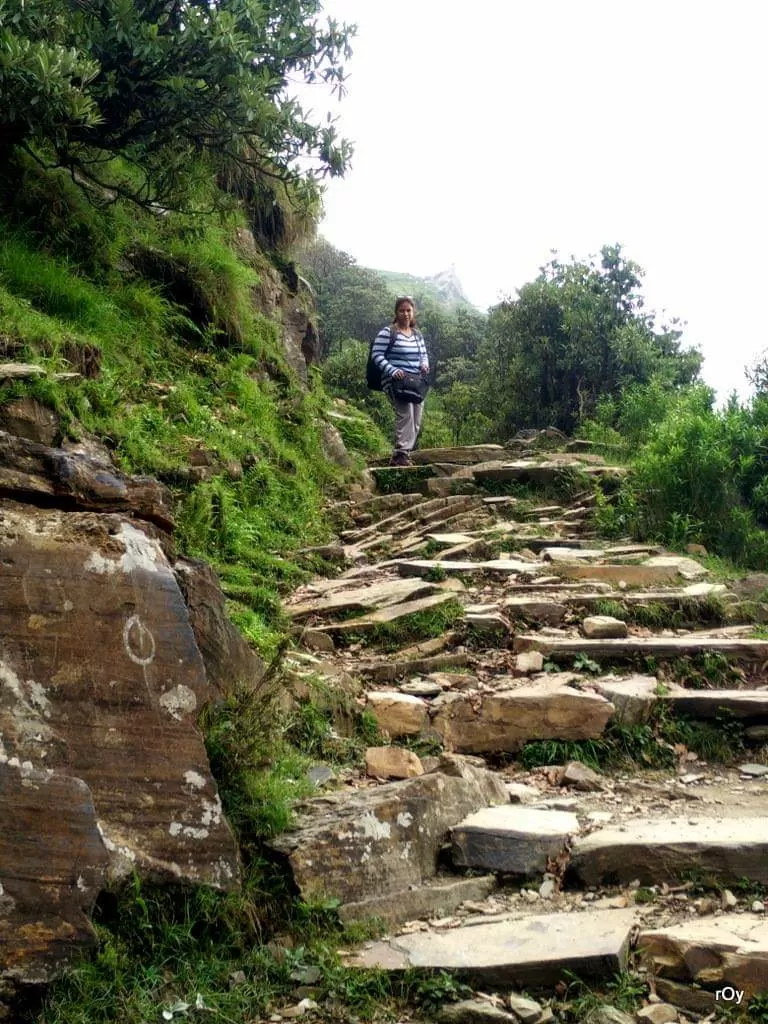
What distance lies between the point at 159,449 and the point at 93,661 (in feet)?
14.3

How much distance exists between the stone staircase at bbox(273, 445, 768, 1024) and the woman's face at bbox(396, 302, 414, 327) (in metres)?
3.70

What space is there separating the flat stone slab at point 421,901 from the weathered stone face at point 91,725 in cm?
56

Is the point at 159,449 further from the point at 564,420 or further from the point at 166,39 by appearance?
the point at 564,420

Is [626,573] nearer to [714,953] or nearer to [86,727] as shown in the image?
[714,953]

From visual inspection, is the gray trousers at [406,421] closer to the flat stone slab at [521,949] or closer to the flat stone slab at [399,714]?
the flat stone slab at [399,714]

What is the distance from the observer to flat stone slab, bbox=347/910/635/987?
11.2 ft

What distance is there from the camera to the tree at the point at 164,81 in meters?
7.64

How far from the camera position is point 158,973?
334 centimetres

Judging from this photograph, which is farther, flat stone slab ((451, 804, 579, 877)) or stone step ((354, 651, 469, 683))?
stone step ((354, 651, 469, 683))

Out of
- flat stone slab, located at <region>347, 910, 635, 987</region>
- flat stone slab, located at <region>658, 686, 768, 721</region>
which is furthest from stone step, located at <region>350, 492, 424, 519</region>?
flat stone slab, located at <region>347, 910, 635, 987</region>

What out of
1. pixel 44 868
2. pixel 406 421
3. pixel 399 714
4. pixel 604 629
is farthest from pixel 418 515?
pixel 44 868

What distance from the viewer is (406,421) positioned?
13.2 meters

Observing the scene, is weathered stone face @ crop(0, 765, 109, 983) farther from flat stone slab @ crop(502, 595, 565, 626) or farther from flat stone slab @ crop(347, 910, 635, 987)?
flat stone slab @ crop(502, 595, 565, 626)

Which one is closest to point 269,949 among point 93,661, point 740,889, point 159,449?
point 93,661
